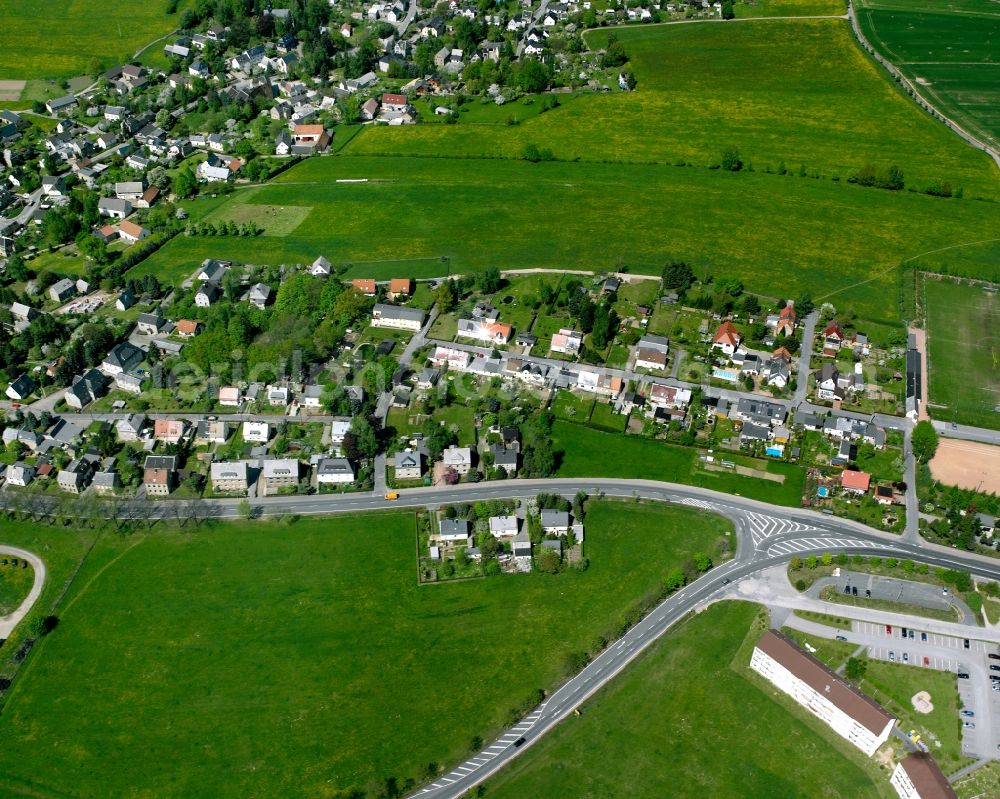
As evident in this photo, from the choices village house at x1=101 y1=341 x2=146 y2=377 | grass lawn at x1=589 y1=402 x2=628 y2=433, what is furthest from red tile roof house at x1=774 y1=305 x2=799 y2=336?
village house at x1=101 y1=341 x2=146 y2=377

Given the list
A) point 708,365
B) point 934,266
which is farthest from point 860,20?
point 708,365

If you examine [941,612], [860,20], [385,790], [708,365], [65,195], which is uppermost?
[860,20]

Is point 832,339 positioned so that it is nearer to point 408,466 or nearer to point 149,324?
point 408,466

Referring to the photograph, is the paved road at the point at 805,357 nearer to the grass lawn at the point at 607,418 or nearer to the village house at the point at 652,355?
the village house at the point at 652,355

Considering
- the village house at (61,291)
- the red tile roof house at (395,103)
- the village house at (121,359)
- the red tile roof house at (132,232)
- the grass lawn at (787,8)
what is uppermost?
the grass lawn at (787,8)

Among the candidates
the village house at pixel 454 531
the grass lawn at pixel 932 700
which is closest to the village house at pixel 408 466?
the village house at pixel 454 531

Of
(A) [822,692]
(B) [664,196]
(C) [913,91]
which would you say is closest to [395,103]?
(B) [664,196]

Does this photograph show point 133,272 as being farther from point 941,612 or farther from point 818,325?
point 941,612
